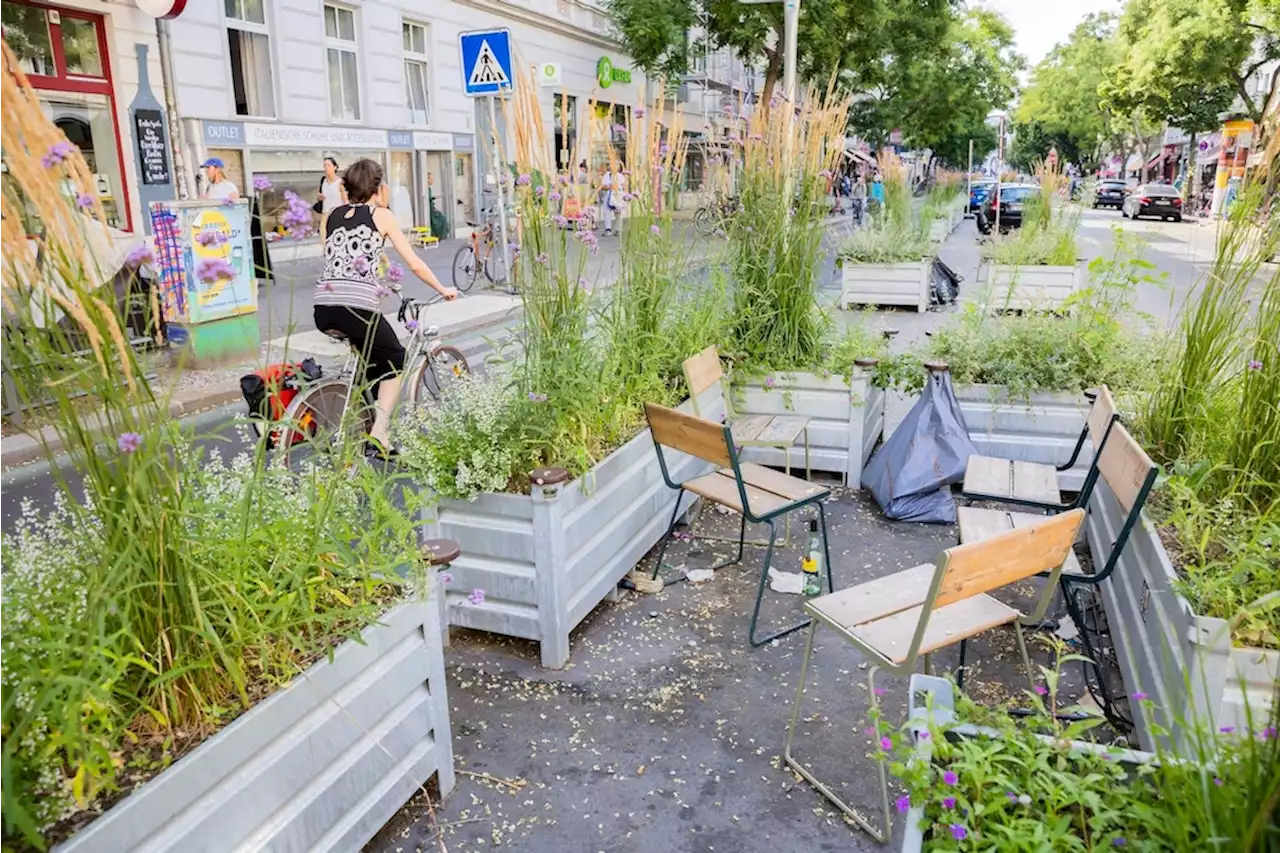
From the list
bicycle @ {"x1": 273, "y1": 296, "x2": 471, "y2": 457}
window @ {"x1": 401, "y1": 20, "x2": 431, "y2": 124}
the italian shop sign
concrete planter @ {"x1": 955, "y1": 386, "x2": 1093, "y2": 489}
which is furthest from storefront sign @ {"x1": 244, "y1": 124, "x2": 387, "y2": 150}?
concrete planter @ {"x1": 955, "y1": 386, "x2": 1093, "y2": 489}

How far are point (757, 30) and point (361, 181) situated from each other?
18.4 metres

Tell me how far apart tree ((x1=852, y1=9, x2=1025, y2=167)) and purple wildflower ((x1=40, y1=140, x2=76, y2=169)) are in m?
26.9

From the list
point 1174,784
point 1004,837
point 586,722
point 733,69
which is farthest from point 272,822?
point 733,69

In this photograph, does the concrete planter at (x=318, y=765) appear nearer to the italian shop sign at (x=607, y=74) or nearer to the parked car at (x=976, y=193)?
the italian shop sign at (x=607, y=74)

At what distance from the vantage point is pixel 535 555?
3.23 m

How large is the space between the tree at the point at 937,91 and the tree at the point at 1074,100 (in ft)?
60.6

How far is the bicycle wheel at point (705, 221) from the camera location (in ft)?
16.4

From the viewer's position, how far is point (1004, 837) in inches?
62.5

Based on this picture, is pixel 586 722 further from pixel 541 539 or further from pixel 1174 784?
pixel 1174 784

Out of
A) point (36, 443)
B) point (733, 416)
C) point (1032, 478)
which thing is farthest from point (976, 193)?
point (36, 443)

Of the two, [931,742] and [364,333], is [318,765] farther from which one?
[364,333]

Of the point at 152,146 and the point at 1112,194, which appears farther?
the point at 1112,194

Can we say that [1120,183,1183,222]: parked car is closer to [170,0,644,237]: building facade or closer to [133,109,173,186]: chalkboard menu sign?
[170,0,644,237]: building facade

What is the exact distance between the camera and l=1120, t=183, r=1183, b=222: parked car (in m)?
33.0
